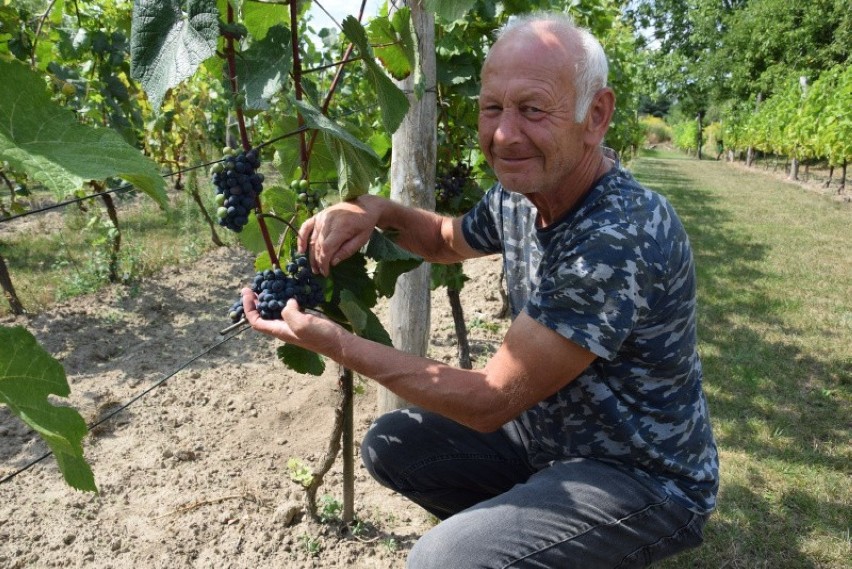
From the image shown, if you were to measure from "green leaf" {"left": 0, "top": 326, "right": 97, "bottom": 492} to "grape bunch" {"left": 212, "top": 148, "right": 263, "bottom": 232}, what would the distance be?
1.98 ft

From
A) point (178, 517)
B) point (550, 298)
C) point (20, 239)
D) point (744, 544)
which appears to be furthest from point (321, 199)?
→ point (20, 239)

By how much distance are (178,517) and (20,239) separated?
5.75 metres

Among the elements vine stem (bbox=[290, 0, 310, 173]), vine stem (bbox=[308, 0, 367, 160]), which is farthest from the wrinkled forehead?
vine stem (bbox=[290, 0, 310, 173])

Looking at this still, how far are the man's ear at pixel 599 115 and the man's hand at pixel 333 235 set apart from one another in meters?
0.65

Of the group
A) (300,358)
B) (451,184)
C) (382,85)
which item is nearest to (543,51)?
(382,85)

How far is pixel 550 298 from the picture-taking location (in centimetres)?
146

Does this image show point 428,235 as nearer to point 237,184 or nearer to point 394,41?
point 394,41

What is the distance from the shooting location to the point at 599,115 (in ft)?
5.25

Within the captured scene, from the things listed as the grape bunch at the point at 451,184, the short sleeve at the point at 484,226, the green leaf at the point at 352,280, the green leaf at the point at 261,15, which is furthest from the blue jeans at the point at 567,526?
the grape bunch at the point at 451,184

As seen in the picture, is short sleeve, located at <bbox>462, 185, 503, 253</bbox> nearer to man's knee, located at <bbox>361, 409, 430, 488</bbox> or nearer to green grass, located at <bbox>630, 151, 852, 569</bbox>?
man's knee, located at <bbox>361, 409, 430, 488</bbox>

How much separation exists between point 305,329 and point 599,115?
90cm

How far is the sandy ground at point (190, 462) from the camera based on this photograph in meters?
2.35

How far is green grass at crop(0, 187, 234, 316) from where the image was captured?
16.9 ft

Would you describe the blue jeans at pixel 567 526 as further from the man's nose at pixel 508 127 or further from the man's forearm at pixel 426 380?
the man's nose at pixel 508 127
